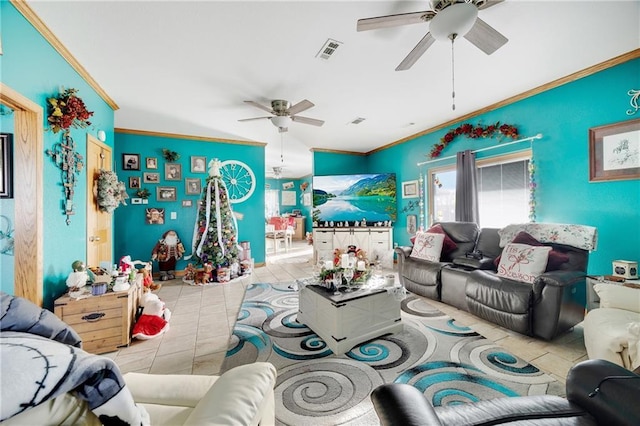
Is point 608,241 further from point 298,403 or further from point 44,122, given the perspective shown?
point 44,122

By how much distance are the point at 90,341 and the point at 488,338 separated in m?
3.39

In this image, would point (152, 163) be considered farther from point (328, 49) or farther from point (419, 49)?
point (419, 49)

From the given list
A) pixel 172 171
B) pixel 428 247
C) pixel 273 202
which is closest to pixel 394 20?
pixel 428 247

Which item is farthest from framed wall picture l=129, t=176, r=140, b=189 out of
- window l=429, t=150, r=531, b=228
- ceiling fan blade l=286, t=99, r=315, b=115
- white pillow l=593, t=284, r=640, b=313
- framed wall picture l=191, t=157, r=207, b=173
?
white pillow l=593, t=284, r=640, b=313

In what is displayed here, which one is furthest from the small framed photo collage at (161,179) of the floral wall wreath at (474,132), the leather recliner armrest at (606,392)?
the leather recliner armrest at (606,392)

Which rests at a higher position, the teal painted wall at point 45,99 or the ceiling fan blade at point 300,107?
the ceiling fan blade at point 300,107

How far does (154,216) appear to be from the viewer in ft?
14.8

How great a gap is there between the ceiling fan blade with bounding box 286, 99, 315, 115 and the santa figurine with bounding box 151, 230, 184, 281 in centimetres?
295

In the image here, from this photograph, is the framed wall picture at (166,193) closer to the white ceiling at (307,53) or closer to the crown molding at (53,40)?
the white ceiling at (307,53)

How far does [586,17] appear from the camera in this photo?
197cm

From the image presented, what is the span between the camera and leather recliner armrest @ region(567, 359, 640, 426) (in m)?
0.86

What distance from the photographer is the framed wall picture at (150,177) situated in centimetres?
448

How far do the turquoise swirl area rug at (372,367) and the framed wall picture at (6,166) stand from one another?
75.1 inches

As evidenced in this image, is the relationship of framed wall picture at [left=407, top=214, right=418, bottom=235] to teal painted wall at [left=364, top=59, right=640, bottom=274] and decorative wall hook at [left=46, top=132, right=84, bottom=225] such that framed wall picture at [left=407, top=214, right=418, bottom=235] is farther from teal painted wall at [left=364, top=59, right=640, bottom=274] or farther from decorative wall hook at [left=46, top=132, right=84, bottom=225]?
decorative wall hook at [left=46, top=132, right=84, bottom=225]
